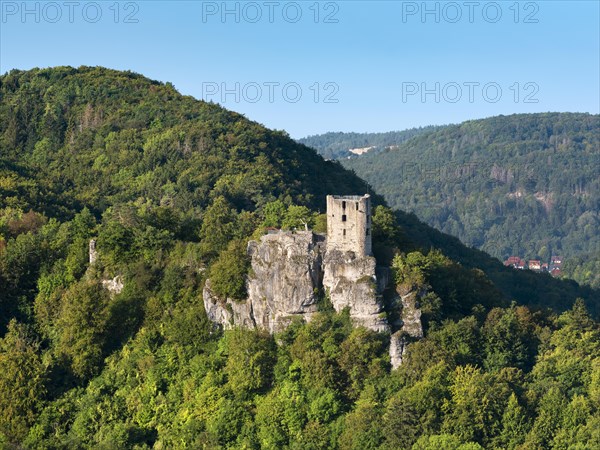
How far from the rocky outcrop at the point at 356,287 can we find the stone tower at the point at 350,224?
17.3 inches

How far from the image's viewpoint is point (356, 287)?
60.1m

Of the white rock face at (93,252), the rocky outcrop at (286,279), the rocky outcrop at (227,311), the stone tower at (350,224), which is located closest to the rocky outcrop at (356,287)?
the stone tower at (350,224)

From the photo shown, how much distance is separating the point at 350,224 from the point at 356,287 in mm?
3297

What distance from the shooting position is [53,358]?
6594 cm

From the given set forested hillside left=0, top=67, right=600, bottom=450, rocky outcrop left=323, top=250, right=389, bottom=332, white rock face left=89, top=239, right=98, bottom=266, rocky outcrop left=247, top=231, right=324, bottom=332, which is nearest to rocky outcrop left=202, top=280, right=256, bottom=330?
rocky outcrop left=247, top=231, right=324, bottom=332

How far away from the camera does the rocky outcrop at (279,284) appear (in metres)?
61.3

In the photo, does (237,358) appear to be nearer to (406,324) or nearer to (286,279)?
(286,279)

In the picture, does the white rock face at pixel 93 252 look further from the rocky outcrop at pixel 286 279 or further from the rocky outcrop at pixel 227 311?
the rocky outcrop at pixel 286 279

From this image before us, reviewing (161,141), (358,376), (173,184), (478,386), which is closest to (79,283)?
(358,376)

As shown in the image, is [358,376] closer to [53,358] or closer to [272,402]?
[272,402]

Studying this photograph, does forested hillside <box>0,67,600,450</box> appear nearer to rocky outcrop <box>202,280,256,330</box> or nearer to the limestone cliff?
rocky outcrop <box>202,280,256,330</box>

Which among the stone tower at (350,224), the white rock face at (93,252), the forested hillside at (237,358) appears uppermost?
the stone tower at (350,224)

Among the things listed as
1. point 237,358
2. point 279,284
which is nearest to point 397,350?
point 279,284

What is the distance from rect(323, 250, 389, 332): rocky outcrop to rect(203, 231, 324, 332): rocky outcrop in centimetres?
93
